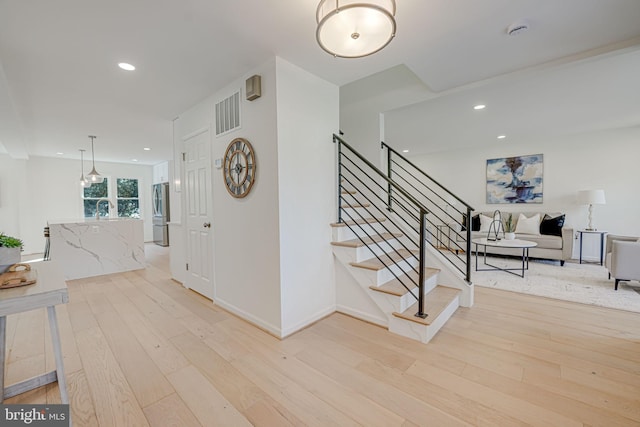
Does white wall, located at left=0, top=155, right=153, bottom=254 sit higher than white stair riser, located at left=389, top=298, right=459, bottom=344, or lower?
higher

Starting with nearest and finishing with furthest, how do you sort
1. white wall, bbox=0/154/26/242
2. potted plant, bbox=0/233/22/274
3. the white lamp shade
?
potted plant, bbox=0/233/22/274
the white lamp shade
white wall, bbox=0/154/26/242

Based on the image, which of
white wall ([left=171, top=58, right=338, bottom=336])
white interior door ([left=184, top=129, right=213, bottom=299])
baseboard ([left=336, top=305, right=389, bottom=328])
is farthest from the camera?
white interior door ([left=184, top=129, right=213, bottom=299])

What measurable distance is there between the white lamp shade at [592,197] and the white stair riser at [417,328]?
4541 millimetres

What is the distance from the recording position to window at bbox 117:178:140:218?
26.0ft

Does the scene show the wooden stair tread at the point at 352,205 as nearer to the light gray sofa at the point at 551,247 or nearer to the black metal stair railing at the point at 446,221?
the black metal stair railing at the point at 446,221

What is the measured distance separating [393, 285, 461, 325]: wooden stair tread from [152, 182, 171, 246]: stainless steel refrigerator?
7104 millimetres

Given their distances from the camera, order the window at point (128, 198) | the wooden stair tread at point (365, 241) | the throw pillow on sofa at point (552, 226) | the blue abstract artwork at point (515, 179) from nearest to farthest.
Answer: the wooden stair tread at point (365, 241) < the throw pillow on sofa at point (552, 226) < the blue abstract artwork at point (515, 179) < the window at point (128, 198)

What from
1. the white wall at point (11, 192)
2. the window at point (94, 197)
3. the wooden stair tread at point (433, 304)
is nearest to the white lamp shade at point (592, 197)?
the wooden stair tread at point (433, 304)

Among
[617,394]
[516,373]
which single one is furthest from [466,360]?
[617,394]

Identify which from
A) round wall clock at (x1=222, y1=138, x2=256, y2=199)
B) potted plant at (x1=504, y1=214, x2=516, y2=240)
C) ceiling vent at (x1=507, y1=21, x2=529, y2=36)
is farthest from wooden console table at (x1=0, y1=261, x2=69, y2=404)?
potted plant at (x1=504, y1=214, x2=516, y2=240)

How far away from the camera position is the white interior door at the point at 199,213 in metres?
3.17

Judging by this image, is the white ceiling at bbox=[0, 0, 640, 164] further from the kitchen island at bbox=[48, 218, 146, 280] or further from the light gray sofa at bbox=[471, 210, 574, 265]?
the light gray sofa at bbox=[471, 210, 574, 265]

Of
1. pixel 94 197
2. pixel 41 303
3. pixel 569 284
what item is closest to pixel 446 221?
pixel 569 284

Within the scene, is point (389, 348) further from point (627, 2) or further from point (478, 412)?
point (627, 2)
